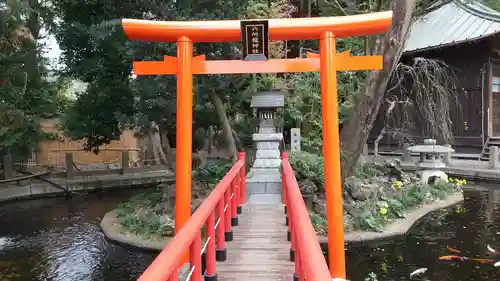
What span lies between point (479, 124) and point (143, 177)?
15014 millimetres

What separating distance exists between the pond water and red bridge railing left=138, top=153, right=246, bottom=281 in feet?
8.83

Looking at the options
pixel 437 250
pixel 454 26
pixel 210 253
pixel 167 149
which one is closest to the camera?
pixel 210 253

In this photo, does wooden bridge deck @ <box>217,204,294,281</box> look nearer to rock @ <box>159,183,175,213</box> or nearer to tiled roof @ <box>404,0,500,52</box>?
rock @ <box>159,183,175,213</box>

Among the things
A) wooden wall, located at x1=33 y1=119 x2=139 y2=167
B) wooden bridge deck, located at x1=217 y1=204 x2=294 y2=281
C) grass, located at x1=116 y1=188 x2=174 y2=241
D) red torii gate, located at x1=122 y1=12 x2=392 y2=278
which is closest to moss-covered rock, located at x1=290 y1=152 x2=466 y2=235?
wooden bridge deck, located at x1=217 y1=204 x2=294 y2=281

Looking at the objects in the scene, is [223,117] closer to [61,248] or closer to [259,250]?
[61,248]

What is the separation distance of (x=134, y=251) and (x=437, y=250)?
609cm

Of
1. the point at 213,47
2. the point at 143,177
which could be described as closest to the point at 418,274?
the point at 213,47

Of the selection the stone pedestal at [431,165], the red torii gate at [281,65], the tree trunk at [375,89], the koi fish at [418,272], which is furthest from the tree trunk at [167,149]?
the red torii gate at [281,65]

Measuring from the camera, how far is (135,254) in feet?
31.4

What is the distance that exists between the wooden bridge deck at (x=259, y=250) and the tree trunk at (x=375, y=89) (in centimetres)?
386

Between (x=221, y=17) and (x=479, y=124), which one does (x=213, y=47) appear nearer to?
(x=221, y=17)

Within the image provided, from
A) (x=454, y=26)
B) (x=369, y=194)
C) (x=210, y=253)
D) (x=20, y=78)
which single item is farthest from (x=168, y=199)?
(x=454, y=26)

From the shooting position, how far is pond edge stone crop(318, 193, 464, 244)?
379 inches

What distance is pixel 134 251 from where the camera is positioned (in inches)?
383
